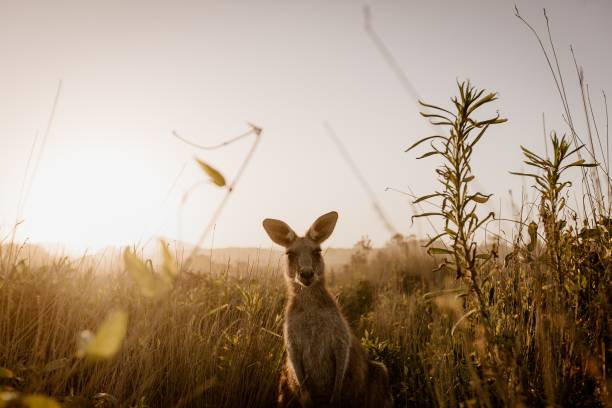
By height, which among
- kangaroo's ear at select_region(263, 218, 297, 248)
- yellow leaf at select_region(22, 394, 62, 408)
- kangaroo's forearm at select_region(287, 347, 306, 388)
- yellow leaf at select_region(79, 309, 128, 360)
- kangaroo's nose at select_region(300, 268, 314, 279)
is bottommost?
kangaroo's forearm at select_region(287, 347, 306, 388)

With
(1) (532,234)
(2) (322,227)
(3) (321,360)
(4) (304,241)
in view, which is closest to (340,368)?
(3) (321,360)

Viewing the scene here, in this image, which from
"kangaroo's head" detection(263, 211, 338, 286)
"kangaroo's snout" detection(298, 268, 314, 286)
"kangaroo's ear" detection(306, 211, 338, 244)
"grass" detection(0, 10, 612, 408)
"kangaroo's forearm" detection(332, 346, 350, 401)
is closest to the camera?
"grass" detection(0, 10, 612, 408)

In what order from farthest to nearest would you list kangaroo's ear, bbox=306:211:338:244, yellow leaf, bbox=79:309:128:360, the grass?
1. kangaroo's ear, bbox=306:211:338:244
2. the grass
3. yellow leaf, bbox=79:309:128:360

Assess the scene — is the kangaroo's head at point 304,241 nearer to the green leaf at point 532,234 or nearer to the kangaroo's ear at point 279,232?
the kangaroo's ear at point 279,232

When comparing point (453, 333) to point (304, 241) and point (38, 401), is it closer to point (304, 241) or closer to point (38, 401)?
point (304, 241)

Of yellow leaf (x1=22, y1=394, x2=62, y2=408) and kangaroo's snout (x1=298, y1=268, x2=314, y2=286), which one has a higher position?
kangaroo's snout (x1=298, y1=268, x2=314, y2=286)

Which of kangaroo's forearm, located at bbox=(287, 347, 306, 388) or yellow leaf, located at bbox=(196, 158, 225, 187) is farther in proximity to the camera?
kangaroo's forearm, located at bbox=(287, 347, 306, 388)

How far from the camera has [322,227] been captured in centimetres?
513

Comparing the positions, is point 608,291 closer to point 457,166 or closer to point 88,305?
point 457,166

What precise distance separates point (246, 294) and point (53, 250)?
7.86 ft

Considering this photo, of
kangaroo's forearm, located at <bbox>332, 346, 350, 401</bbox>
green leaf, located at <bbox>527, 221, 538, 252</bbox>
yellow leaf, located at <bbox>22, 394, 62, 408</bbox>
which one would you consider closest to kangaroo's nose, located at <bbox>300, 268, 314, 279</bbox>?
kangaroo's forearm, located at <bbox>332, 346, 350, 401</bbox>

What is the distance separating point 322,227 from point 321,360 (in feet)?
5.06

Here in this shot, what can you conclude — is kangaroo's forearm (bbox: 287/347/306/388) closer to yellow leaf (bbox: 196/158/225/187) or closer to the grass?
the grass

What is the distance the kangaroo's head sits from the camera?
4770 mm
